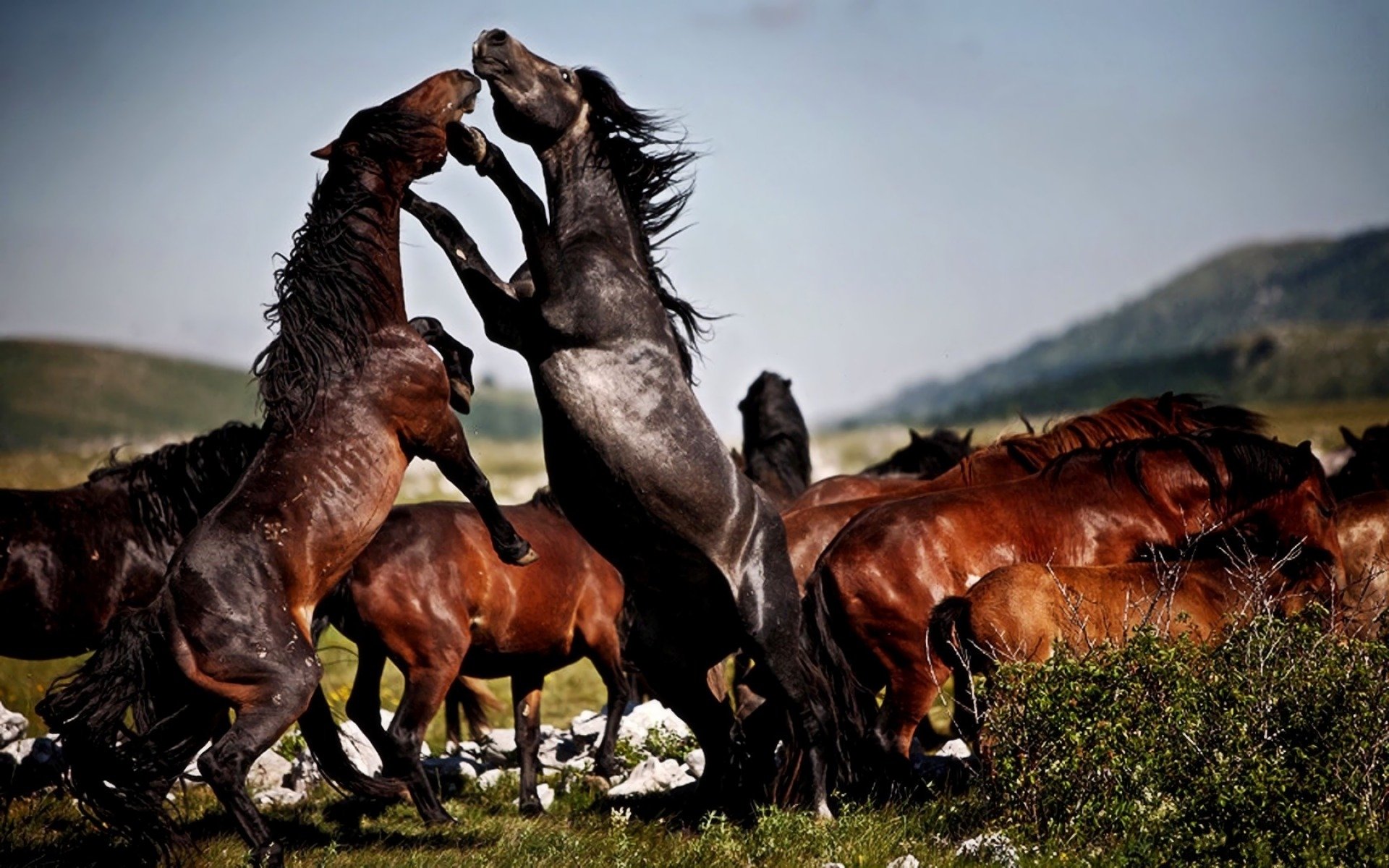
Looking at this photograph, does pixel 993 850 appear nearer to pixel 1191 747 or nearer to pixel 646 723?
pixel 1191 747

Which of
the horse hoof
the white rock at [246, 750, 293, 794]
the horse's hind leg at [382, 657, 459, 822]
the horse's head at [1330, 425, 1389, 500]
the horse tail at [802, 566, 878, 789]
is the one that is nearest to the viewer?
the horse hoof

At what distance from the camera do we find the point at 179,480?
9.56 m

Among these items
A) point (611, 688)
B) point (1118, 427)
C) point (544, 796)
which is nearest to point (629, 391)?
point (544, 796)

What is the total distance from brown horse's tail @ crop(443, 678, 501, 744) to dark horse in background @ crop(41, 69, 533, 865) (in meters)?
4.24

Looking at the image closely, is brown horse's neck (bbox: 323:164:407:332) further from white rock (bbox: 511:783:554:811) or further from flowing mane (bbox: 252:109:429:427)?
white rock (bbox: 511:783:554:811)

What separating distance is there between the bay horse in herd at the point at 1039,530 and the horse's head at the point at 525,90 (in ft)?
10.2

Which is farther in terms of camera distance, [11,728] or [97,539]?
[11,728]

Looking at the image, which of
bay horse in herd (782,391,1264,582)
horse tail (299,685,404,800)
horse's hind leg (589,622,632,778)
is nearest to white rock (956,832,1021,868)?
horse tail (299,685,404,800)

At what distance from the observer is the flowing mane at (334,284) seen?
7.19 metres

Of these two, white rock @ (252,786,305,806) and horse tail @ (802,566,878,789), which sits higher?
horse tail @ (802,566,878,789)

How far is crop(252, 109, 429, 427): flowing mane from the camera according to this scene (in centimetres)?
719

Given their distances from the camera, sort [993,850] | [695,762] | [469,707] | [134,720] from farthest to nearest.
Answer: [469,707] < [695,762] < [134,720] < [993,850]

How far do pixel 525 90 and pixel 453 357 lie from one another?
1.59m

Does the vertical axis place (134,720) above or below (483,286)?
below
